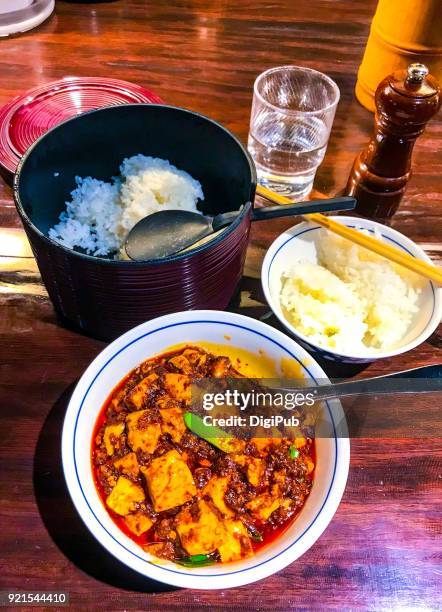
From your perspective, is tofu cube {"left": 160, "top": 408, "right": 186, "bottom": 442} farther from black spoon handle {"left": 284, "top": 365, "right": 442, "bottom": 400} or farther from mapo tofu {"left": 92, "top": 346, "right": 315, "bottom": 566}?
black spoon handle {"left": 284, "top": 365, "right": 442, "bottom": 400}

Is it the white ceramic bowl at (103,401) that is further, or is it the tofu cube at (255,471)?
the tofu cube at (255,471)

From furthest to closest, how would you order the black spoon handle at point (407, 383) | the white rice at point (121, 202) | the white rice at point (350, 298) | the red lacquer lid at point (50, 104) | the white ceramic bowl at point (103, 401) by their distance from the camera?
the red lacquer lid at point (50, 104) → the white rice at point (121, 202) → the white rice at point (350, 298) → the black spoon handle at point (407, 383) → the white ceramic bowl at point (103, 401)

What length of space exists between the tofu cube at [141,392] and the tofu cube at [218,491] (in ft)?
0.72

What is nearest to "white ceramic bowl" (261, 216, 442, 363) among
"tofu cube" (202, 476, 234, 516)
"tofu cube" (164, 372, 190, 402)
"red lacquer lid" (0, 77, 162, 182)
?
"tofu cube" (164, 372, 190, 402)

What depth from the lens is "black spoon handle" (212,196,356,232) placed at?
1.32 m

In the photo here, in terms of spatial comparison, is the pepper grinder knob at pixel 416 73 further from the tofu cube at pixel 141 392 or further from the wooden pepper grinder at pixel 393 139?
the tofu cube at pixel 141 392

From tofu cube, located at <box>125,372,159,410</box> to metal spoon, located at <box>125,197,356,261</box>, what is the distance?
308mm

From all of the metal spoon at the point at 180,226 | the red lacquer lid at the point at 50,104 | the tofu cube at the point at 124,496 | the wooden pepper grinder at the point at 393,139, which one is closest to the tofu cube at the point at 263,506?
the tofu cube at the point at 124,496

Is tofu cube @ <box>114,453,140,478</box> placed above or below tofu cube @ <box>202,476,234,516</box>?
above

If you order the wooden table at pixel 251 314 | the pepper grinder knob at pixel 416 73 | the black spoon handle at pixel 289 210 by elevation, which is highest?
the pepper grinder knob at pixel 416 73

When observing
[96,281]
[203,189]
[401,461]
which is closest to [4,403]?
[96,281]

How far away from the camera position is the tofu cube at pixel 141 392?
1157 mm

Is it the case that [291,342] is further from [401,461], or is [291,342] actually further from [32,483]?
[32,483]

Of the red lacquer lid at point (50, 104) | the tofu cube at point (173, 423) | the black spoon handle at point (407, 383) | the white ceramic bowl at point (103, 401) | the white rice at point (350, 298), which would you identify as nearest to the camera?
the white ceramic bowl at point (103, 401)
